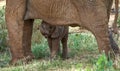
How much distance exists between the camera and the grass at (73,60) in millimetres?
6465

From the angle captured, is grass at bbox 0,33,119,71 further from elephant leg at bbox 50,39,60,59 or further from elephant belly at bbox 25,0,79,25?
elephant belly at bbox 25,0,79,25

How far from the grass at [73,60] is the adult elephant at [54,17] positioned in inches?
12.1

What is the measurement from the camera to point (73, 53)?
914 centimetres

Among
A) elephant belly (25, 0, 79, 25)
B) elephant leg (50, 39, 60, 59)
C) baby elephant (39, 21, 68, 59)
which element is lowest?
elephant leg (50, 39, 60, 59)

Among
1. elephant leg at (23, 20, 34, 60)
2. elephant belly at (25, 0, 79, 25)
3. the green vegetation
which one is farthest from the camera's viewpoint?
elephant leg at (23, 20, 34, 60)

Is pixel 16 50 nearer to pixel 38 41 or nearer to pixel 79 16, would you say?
pixel 79 16

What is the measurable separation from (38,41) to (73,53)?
2181 millimetres

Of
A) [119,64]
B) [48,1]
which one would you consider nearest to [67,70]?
[119,64]

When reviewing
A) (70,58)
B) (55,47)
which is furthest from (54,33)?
(70,58)

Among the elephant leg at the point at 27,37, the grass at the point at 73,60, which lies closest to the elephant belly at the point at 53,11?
the elephant leg at the point at 27,37

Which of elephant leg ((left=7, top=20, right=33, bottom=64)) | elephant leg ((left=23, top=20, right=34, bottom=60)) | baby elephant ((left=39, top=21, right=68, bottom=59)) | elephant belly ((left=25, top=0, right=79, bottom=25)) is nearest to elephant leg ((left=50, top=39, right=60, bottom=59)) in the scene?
baby elephant ((left=39, top=21, right=68, bottom=59))

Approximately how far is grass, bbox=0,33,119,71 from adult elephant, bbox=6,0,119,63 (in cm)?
31

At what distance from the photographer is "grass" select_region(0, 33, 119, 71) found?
6465 millimetres

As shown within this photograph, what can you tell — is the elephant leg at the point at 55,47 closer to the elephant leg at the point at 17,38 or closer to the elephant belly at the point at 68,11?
the elephant leg at the point at 17,38
